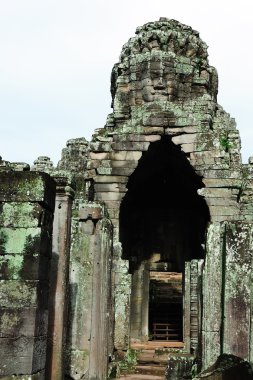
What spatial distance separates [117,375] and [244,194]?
5148mm

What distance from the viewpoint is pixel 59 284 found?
6434 mm

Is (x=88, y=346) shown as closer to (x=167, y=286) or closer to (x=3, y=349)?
(x=3, y=349)

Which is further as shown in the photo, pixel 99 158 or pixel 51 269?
pixel 99 158

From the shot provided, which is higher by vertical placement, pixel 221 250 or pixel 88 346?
pixel 221 250

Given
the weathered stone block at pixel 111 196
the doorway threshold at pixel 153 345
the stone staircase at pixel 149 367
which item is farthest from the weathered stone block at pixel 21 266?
the doorway threshold at pixel 153 345

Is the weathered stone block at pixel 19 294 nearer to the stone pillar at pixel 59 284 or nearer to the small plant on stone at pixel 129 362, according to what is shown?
the stone pillar at pixel 59 284

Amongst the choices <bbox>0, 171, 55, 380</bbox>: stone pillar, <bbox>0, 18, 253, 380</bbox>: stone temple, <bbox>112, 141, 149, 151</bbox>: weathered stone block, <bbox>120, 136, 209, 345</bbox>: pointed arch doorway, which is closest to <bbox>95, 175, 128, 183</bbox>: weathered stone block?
<bbox>0, 18, 253, 380</bbox>: stone temple

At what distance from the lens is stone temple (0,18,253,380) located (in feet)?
18.2

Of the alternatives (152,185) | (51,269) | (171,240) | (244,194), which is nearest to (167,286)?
(171,240)

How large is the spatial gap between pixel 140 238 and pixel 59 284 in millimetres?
11667

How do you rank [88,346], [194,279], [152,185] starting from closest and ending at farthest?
1. [88,346]
2. [194,279]
3. [152,185]

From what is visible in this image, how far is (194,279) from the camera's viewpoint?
14.9m

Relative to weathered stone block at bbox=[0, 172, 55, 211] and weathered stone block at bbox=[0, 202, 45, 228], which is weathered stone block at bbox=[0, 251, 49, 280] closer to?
weathered stone block at bbox=[0, 202, 45, 228]

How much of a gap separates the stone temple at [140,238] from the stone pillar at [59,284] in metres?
0.01
